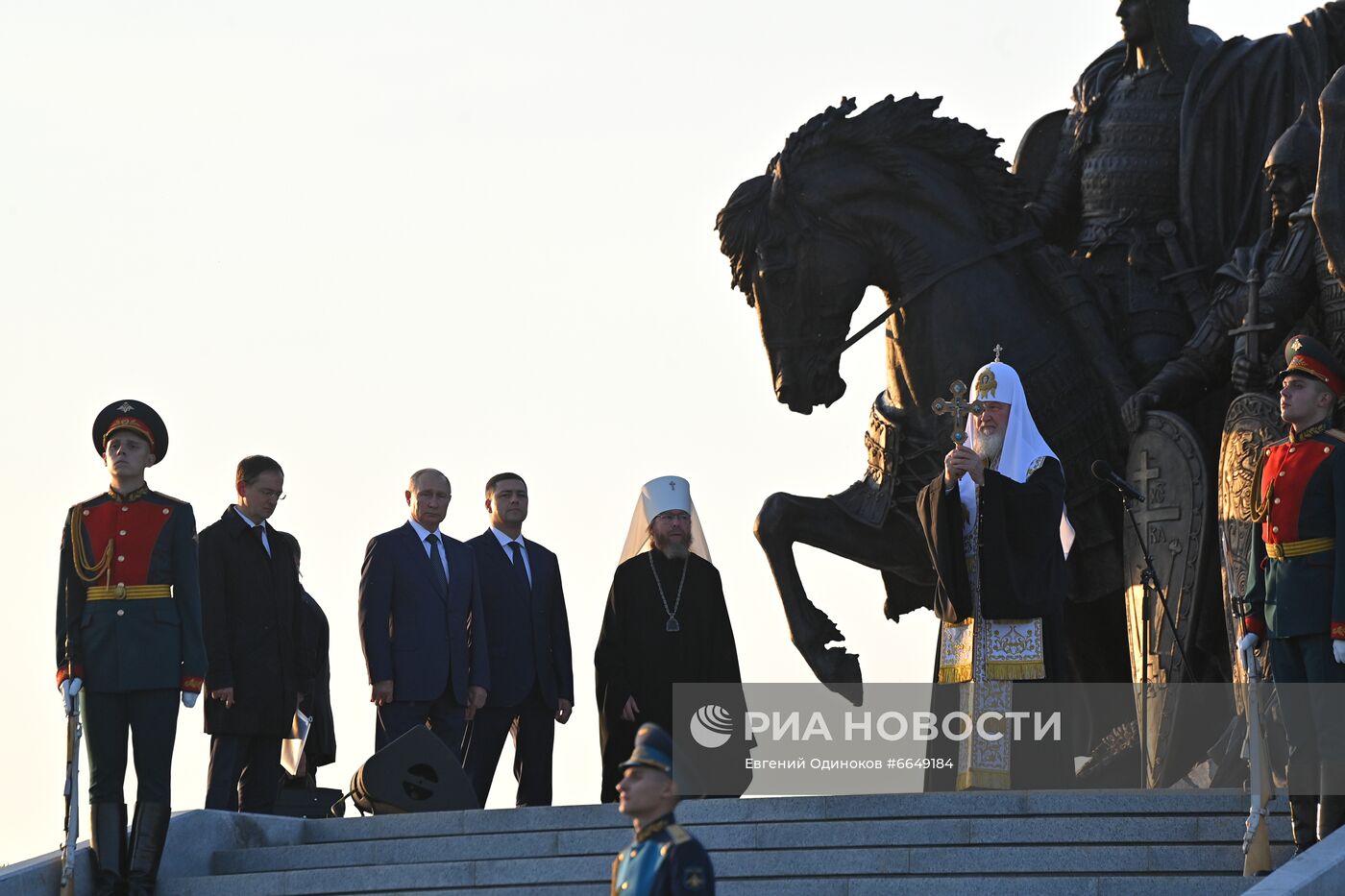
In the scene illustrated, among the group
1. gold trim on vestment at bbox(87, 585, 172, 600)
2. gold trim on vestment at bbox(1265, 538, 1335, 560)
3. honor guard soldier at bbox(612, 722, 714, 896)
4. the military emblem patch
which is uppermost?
gold trim on vestment at bbox(87, 585, 172, 600)

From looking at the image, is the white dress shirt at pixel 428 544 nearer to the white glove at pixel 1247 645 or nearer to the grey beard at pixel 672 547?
the grey beard at pixel 672 547

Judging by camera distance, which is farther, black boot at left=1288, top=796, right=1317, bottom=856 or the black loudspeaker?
the black loudspeaker

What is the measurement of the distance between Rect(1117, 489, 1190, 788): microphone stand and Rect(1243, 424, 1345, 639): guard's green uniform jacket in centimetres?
367

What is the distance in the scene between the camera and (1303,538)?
35.4ft

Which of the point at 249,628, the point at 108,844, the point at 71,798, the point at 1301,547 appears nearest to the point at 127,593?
the point at 71,798

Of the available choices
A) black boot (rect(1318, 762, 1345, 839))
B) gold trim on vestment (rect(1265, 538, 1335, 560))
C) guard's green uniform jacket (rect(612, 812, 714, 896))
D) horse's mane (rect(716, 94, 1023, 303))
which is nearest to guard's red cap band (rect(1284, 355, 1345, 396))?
gold trim on vestment (rect(1265, 538, 1335, 560))

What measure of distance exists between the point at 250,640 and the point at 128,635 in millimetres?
1619

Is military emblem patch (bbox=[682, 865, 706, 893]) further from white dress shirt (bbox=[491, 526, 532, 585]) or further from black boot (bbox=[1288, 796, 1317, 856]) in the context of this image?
white dress shirt (bbox=[491, 526, 532, 585])

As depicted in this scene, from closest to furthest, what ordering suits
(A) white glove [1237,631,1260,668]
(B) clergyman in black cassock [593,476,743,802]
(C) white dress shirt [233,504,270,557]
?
(A) white glove [1237,631,1260,668] → (C) white dress shirt [233,504,270,557] → (B) clergyman in black cassock [593,476,743,802]

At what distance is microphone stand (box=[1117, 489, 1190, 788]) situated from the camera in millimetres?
14797

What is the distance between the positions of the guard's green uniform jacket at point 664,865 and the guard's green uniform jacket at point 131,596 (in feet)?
12.3

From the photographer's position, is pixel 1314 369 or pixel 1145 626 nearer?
pixel 1314 369

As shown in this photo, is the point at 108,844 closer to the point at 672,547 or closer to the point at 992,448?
the point at 672,547

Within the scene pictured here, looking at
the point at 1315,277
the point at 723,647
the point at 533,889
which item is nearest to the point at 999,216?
the point at 1315,277
